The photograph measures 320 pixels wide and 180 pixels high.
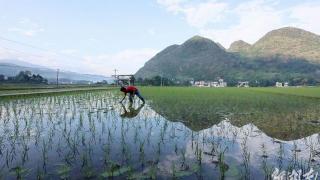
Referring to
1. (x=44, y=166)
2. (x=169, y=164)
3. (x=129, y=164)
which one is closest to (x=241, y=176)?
(x=169, y=164)

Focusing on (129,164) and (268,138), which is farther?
(268,138)

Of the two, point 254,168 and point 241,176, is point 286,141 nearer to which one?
point 254,168

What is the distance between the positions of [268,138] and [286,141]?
2.03ft

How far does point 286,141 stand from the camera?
35.7 feet

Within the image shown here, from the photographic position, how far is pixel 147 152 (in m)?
8.85

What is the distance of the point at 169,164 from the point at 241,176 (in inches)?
69.5

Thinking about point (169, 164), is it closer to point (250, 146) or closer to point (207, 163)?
point (207, 163)

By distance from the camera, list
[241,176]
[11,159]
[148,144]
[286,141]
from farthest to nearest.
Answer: [286,141] < [148,144] < [11,159] < [241,176]

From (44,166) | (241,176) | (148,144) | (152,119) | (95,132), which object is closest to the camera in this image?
(241,176)

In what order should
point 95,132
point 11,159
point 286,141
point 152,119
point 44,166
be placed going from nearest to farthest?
point 44,166 < point 11,159 < point 286,141 < point 95,132 < point 152,119

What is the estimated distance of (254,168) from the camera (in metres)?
7.48

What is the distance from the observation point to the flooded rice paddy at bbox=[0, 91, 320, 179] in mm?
6852

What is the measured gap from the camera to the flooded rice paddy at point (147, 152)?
Answer: 6.85 metres

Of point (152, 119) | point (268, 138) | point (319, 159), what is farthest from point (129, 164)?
point (152, 119)
